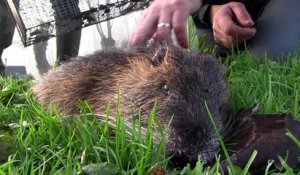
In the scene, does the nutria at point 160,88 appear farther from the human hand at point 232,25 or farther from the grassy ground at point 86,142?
the human hand at point 232,25

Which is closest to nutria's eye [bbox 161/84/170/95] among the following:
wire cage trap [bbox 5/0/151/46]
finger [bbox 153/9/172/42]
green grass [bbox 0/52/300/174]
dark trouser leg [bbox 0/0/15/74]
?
green grass [bbox 0/52/300/174]

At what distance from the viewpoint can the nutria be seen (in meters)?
1.79

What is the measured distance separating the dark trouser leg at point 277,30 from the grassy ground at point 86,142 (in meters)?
1.17

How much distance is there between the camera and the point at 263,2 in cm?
437

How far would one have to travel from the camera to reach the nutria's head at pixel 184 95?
1.77 metres

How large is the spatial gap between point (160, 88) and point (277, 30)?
2226mm

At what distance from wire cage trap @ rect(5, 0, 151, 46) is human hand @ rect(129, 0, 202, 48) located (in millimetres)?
1076

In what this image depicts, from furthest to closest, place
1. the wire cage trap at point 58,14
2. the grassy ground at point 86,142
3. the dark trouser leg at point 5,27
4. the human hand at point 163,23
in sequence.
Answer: the dark trouser leg at point 5,27, the wire cage trap at point 58,14, the human hand at point 163,23, the grassy ground at point 86,142

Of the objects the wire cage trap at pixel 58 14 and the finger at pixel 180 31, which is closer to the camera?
the finger at pixel 180 31

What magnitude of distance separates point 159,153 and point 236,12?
2.20 m

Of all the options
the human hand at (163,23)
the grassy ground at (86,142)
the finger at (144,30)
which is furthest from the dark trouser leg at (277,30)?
the grassy ground at (86,142)

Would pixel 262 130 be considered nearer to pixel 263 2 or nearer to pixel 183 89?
pixel 183 89

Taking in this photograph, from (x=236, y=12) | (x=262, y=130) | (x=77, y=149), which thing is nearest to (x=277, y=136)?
(x=262, y=130)

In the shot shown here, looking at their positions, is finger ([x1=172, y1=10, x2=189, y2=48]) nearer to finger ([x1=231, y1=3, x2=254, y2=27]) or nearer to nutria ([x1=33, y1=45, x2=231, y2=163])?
nutria ([x1=33, y1=45, x2=231, y2=163])
